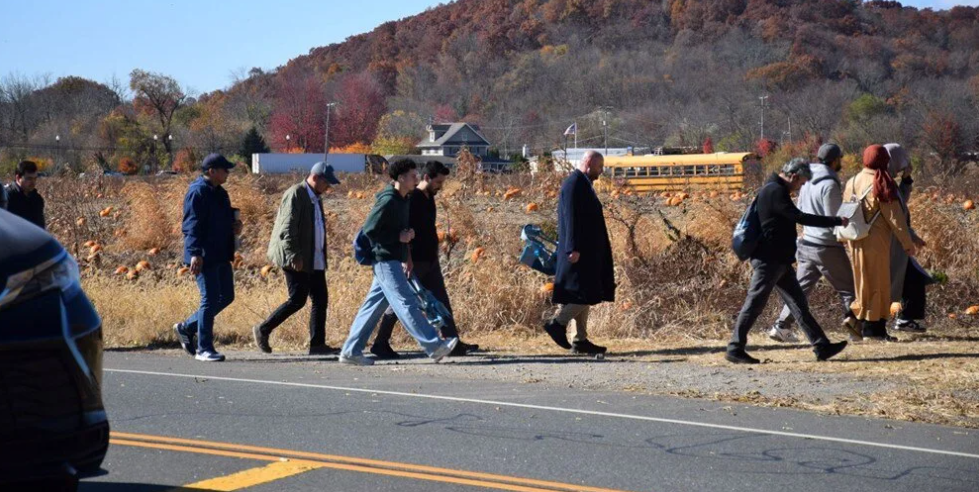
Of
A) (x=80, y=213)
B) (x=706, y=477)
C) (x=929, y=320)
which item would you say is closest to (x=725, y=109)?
(x=80, y=213)

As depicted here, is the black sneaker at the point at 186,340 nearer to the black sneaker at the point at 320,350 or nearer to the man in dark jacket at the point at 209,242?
the man in dark jacket at the point at 209,242

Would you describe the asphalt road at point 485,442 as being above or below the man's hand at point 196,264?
below

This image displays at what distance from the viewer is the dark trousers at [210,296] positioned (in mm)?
11586

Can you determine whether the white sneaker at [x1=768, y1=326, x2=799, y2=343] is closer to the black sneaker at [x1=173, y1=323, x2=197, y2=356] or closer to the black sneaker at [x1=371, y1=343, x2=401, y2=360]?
the black sneaker at [x1=371, y1=343, x2=401, y2=360]

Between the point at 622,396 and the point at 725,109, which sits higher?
the point at 725,109

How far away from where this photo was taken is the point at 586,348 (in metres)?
11.9

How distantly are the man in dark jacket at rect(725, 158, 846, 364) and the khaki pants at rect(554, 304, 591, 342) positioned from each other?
1463 millimetres

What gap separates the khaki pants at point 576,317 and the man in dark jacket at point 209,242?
123 inches

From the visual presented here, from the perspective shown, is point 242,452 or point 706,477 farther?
point 242,452

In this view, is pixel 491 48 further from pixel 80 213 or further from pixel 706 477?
pixel 706 477

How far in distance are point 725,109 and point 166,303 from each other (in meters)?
86.9

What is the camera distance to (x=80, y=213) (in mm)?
22438

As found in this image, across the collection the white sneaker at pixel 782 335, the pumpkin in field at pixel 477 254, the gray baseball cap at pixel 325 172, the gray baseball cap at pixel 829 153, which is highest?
the gray baseball cap at pixel 829 153

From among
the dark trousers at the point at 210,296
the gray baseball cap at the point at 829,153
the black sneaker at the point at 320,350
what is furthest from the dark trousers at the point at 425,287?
the gray baseball cap at the point at 829,153
